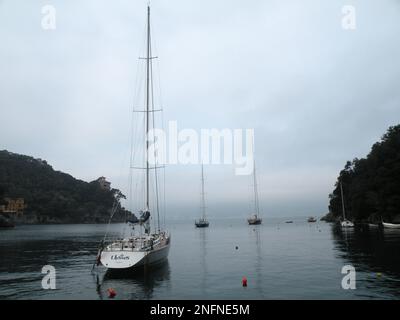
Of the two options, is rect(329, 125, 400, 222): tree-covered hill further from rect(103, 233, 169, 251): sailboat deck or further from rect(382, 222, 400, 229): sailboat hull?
rect(103, 233, 169, 251): sailboat deck

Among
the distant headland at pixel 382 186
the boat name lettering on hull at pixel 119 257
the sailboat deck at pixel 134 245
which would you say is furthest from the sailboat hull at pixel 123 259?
the distant headland at pixel 382 186

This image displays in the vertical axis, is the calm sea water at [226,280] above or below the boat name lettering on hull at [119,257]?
below

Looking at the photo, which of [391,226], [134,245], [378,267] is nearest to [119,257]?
[134,245]

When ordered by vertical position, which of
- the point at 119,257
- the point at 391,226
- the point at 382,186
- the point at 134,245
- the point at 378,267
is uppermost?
the point at 382,186

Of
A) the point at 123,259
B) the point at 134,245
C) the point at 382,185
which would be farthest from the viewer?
the point at 382,185

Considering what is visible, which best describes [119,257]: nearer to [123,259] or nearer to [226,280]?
[123,259]

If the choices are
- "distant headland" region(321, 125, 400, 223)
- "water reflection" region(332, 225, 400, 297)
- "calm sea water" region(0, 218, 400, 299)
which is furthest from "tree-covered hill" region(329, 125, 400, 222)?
"calm sea water" region(0, 218, 400, 299)

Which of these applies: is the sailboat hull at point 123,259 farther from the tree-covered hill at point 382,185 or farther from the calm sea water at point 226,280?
the tree-covered hill at point 382,185

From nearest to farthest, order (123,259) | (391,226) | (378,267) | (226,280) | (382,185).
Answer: (226,280), (123,259), (378,267), (391,226), (382,185)

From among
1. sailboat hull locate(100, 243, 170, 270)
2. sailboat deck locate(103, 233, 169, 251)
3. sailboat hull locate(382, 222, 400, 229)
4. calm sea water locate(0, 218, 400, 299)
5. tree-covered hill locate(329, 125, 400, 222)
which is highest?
tree-covered hill locate(329, 125, 400, 222)

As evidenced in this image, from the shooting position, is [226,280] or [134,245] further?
[134,245]

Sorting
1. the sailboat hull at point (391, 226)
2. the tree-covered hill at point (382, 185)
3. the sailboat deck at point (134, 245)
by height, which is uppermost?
the tree-covered hill at point (382, 185)
